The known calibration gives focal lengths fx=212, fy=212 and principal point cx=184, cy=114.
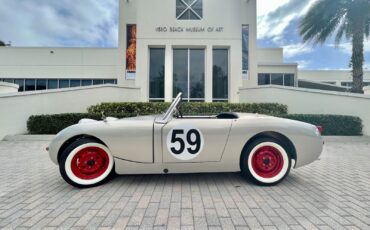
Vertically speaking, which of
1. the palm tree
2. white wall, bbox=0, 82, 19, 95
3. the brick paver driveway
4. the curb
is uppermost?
the palm tree

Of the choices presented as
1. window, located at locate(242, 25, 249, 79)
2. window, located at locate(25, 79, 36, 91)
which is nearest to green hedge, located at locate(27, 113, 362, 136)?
window, located at locate(242, 25, 249, 79)

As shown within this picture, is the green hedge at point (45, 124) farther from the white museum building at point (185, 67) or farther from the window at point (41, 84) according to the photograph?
the window at point (41, 84)

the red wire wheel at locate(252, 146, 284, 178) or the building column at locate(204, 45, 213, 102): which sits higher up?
the building column at locate(204, 45, 213, 102)

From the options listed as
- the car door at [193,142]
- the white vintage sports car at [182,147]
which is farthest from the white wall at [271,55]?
the car door at [193,142]

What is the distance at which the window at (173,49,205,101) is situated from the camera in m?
12.5

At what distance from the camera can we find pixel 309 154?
3256mm

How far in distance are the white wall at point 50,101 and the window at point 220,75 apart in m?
4.67

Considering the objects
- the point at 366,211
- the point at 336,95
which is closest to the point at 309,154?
the point at 366,211

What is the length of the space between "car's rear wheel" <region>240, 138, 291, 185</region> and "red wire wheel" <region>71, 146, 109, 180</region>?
2096 millimetres

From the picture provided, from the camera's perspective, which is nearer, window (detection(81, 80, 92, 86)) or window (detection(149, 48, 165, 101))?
window (detection(149, 48, 165, 101))

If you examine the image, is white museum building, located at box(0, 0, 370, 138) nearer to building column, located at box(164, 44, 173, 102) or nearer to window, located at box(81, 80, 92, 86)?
building column, located at box(164, 44, 173, 102)

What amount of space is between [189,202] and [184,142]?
837 millimetres

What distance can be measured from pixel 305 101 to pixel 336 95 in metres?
1.16

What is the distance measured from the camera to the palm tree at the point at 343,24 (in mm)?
9445
